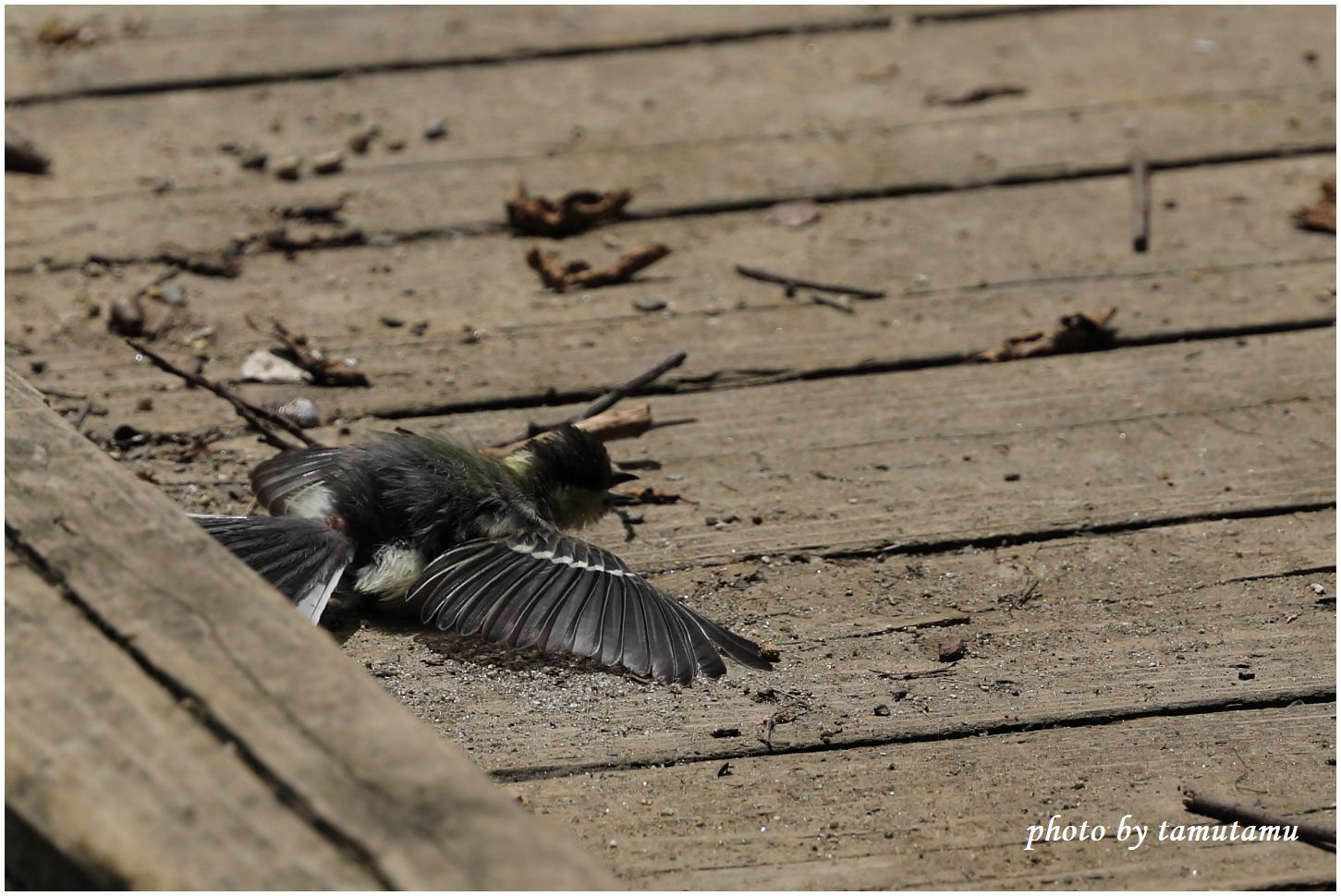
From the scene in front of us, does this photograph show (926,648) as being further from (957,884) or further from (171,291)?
(171,291)

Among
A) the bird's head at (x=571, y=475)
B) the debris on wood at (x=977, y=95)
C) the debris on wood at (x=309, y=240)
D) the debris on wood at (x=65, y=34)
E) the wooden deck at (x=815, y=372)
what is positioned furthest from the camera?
the debris on wood at (x=65, y=34)

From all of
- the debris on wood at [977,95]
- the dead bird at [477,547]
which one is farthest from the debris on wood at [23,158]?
the debris on wood at [977,95]

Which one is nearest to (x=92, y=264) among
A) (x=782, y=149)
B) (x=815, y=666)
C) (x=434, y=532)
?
(x=434, y=532)

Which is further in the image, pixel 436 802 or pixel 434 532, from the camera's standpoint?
pixel 434 532

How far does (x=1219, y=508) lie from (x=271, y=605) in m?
1.92

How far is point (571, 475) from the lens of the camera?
Result: 115 inches

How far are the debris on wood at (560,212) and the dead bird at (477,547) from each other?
36.2 inches

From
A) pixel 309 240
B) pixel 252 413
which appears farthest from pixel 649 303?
pixel 252 413

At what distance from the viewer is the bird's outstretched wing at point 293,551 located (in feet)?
8.40

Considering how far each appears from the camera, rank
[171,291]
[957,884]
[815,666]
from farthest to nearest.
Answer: [171,291], [815,666], [957,884]

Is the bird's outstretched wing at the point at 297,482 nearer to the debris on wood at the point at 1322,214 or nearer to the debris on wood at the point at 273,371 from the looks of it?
the debris on wood at the point at 273,371

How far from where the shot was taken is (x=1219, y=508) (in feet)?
9.43

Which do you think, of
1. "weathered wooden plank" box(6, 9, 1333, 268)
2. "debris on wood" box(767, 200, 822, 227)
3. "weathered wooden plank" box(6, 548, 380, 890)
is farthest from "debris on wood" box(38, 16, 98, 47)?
"weathered wooden plank" box(6, 548, 380, 890)

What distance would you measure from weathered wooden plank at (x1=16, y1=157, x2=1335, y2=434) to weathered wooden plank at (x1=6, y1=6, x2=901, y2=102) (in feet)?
3.25
